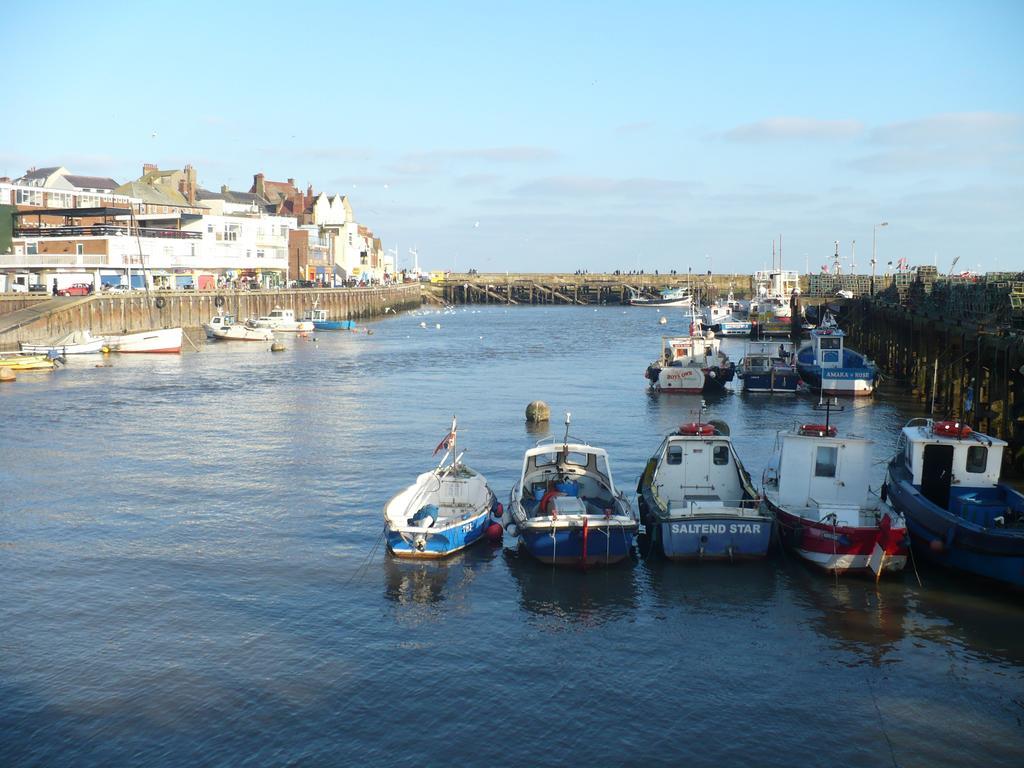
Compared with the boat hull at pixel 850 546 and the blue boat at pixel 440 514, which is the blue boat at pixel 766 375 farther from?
the boat hull at pixel 850 546

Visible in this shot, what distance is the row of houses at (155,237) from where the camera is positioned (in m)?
88.4

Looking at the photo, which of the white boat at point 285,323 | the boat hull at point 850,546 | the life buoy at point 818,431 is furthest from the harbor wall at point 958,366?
the white boat at point 285,323

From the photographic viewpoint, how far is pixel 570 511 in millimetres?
23375

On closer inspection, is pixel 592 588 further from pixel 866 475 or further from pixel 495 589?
pixel 866 475

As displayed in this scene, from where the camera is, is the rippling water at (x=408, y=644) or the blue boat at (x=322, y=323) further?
the blue boat at (x=322, y=323)

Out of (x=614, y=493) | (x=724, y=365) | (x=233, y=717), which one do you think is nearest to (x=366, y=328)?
(x=724, y=365)

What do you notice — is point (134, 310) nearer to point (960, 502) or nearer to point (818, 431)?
point (818, 431)

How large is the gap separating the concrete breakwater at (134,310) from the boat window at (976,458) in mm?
61944

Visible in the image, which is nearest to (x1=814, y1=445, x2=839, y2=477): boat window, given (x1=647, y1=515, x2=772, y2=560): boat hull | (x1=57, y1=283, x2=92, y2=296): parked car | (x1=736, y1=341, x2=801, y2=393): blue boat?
(x1=647, y1=515, x2=772, y2=560): boat hull

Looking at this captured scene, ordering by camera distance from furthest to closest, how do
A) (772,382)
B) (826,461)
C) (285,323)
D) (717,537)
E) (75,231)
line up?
(285,323), (75,231), (772,382), (826,461), (717,537)

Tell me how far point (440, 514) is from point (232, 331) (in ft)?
221

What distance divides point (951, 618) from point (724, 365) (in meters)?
39.4

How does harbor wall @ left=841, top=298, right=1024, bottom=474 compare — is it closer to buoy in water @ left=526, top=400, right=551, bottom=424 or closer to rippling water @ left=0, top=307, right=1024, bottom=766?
rippling water @ left=0, top=307, right=1024, bottom=766

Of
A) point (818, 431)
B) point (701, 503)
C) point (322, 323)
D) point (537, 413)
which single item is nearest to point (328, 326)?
point (322, 323)
